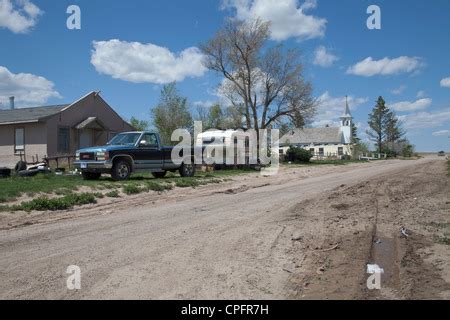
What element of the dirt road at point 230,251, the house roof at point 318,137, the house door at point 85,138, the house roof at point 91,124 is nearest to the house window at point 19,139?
the house roof at point 91,124

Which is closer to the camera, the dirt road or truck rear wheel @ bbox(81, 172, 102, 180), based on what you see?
the dirt road

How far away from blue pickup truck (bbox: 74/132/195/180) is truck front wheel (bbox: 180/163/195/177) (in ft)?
0.28

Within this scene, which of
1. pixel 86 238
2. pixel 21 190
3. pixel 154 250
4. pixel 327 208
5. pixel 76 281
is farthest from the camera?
pixel 21 190

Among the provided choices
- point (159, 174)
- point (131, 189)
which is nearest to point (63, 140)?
point (159, 174)

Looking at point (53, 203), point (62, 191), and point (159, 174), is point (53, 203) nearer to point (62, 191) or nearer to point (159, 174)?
point (62, 191)

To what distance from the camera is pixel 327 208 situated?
10.9 metres

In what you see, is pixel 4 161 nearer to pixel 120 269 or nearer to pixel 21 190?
pixel 21 190

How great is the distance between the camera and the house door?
2967 cm

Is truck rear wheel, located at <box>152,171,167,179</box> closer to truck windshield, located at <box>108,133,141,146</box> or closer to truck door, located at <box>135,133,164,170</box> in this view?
truck door, located at <box>135,133,164,170</box>

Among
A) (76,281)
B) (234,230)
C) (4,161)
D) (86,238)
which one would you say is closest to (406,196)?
(234,230)

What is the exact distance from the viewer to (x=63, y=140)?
28109 mm

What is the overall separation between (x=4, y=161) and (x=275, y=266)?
2668 centimetres

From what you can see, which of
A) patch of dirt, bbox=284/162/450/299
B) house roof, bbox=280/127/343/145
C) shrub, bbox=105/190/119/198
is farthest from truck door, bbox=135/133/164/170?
house roof, bbox=280/127/343/145

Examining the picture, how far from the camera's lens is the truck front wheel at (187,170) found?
65.5 feet
